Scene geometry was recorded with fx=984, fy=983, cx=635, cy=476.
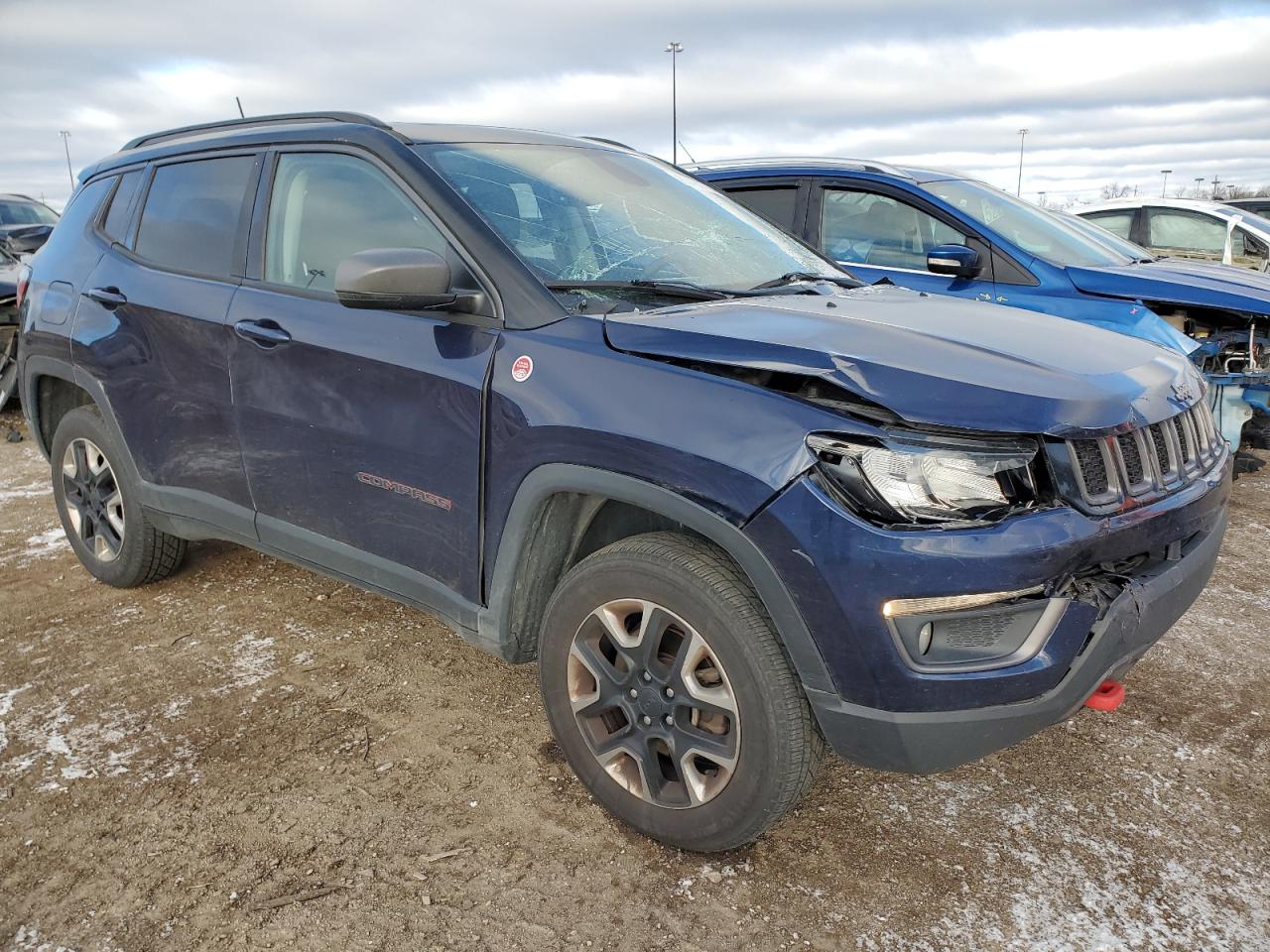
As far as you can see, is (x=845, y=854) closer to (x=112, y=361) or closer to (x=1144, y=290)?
(x=112, y=361)

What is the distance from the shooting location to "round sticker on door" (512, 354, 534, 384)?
252cm

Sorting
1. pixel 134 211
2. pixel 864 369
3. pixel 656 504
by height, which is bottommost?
pixel 656 504

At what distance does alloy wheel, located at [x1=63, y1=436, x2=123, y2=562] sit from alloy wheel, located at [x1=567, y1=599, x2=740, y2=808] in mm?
2499

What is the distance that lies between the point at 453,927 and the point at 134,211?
10.1 feet

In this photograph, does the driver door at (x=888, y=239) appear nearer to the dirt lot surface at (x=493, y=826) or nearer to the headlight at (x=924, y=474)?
the dirt lot surface at (x=493, y=826)

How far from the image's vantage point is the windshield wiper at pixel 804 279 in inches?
120

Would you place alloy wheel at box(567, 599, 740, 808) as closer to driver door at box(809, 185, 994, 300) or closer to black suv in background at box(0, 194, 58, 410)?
driver door at box(809, 185, 994, 300)

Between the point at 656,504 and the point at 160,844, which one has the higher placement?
the point at 656,504

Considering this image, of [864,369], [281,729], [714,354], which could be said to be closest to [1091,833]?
[864,369]

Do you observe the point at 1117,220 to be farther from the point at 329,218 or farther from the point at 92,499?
the point at 92,499

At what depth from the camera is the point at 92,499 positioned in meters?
4.19

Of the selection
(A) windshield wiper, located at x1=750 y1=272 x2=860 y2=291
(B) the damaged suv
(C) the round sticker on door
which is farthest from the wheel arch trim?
(A) windshield wiper, located at x1=750 y1=272 x2=860 y2=291

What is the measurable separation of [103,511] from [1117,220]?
10.5 metres

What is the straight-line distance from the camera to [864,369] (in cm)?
212
